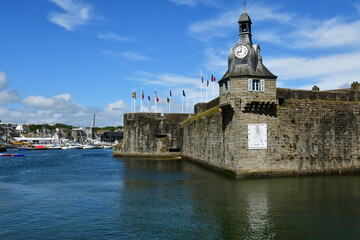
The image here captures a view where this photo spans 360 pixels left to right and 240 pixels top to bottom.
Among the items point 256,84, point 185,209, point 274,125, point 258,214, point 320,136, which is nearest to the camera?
point 258,214

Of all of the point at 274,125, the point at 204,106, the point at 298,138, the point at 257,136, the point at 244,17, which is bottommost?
the point at 298,138

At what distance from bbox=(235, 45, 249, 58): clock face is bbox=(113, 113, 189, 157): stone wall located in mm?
27727

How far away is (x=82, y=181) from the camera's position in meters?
27.8

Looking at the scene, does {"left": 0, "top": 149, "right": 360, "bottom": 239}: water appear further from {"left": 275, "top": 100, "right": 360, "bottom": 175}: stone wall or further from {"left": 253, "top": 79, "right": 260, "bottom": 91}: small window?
{"left": 253, "top": 79, "right": 260, "bottom": 91}: small window

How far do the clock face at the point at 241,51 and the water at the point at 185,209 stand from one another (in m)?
9.87

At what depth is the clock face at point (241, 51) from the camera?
86.8 ft

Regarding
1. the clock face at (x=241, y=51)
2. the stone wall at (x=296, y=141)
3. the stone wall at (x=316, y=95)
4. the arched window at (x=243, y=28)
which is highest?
the arched window at (x=243, y=28)

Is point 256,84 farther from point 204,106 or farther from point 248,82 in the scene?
point 204,106

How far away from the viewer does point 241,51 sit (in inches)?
1048

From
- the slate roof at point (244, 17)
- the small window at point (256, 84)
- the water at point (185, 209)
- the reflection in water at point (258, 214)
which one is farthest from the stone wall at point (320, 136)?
the slate roof at point (244, 17)

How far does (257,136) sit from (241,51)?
691cm

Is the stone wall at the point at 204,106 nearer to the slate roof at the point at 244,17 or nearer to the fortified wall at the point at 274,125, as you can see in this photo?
the fortified wall at the point at 274,125

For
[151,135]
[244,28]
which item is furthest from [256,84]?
[151,135]

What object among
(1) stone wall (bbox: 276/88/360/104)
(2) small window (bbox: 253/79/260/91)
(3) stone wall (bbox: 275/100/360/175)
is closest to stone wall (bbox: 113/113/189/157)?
(1) stone wall (bbox: 276/88/360/104)
